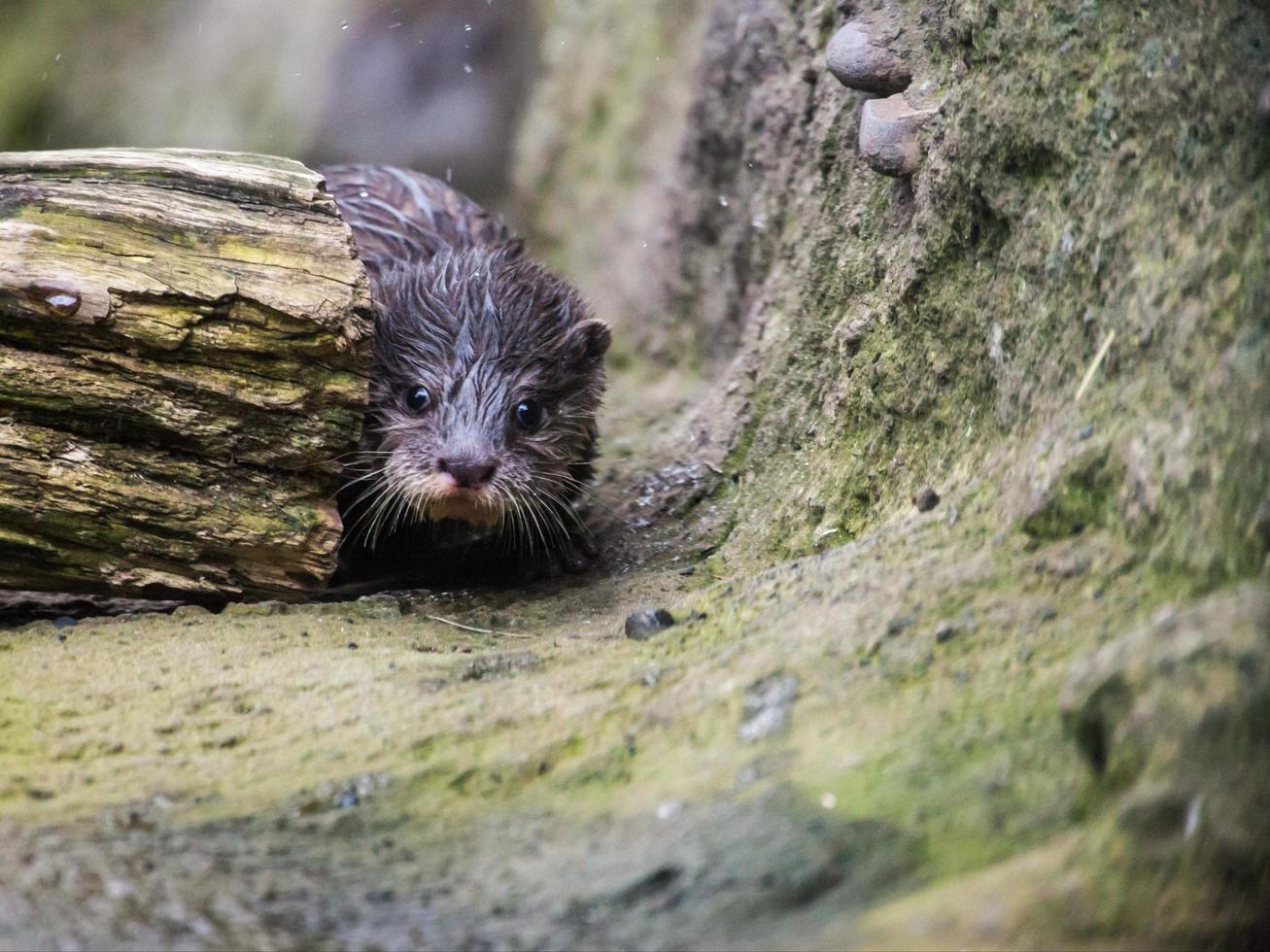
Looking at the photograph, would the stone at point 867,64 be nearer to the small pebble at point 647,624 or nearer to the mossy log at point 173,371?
the mossy log at point 173,371

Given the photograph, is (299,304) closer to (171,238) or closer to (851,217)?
(171,238)

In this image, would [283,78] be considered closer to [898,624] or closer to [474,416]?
[474,416]

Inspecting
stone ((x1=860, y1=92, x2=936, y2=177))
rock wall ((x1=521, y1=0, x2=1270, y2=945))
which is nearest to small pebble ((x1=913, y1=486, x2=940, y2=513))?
A: rock wall ((x1=521, y1=0, x2=1270, y2=945))

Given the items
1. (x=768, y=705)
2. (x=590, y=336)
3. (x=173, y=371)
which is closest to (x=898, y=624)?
(x=768, y=705)

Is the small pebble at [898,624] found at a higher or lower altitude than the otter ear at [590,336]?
lower

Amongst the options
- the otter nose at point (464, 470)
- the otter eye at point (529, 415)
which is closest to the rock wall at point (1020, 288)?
the otter eye at point (529, 415)

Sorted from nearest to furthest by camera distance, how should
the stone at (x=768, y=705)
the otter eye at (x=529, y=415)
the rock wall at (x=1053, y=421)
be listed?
the rock wall at (x=1053, y=421) < the stone at (x=768, y=705) < the otter eye at (x=529, y=415)

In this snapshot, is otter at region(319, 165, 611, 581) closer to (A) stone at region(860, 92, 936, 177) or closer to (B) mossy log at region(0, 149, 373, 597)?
(B) mossy log at region(0, 149, 373, 597)
